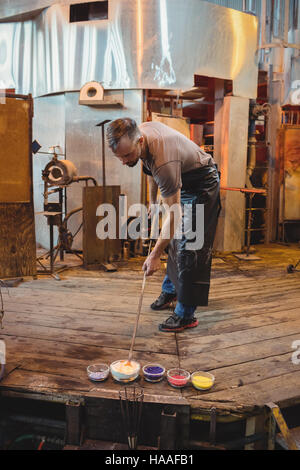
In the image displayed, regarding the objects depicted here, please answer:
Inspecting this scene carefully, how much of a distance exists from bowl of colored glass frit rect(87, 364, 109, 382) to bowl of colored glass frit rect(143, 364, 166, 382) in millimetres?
273

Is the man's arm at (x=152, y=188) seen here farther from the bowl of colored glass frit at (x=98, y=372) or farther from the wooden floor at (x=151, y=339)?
the bowl of colored glass frit at (x=98, y=372)

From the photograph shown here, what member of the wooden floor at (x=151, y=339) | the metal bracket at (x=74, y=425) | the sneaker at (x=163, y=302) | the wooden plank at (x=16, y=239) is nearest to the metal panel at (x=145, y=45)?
the wooden plank at (x=16, y=239)

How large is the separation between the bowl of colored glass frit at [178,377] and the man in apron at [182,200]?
751 mm

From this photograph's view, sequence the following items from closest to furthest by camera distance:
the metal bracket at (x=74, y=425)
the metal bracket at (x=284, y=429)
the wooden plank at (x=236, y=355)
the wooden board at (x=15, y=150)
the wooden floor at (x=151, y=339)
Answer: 1. the metal bracket at (x=284, y=429)
2. the metal bracket at (x=74, y=425)
3. the wooden floor at (x=151, y=339)
4. the wooden plank at (x=236, y=355)
5. the wooden board at (x=15, y=150)

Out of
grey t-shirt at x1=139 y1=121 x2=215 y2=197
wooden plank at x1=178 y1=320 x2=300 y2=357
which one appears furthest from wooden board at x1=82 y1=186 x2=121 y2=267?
grey t-shirt at x1=139 y1=121 x2=215 y2=197

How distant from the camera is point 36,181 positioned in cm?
785

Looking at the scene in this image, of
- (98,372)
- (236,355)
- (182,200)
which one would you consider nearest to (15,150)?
(182,200)

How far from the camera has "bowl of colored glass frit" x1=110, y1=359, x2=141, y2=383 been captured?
2.77 meters

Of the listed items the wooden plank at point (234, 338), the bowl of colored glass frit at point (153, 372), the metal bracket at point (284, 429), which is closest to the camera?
the metal bracket at point (284, 429)

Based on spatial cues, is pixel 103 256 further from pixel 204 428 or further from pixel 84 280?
pixel 204 428

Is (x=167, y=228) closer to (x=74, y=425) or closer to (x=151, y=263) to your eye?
(x=151, y=263)

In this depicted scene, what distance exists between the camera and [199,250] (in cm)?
361

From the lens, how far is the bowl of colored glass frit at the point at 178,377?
2.72 meters

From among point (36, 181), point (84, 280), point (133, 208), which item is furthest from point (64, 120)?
point (84, 280)
